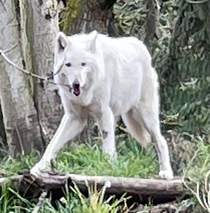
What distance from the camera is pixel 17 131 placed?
24.5 ft

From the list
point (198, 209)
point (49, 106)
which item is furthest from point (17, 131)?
point (198, 209)

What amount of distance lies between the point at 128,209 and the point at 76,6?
315 centimetres

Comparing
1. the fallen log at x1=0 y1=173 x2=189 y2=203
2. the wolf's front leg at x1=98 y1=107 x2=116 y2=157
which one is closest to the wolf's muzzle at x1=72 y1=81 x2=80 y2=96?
the wolf's front leg at x1=98 y1=107 x2=116 y2=157

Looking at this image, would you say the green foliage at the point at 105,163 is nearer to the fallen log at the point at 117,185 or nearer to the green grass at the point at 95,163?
the green grass at the point at 95,163

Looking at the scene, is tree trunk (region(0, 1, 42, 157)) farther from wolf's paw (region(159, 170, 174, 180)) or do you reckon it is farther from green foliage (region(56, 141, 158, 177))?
wolf's paw (region(159, 170, 174, 180))

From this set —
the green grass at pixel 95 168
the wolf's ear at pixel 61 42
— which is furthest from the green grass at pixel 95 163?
the wolf's ear at pixel 61 42

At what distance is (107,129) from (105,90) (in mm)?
316

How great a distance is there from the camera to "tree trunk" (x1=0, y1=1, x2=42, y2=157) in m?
7.43

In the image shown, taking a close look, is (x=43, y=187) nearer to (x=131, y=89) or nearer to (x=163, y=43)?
(x=131, y=89)

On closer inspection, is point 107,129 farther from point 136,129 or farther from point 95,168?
point 136,129

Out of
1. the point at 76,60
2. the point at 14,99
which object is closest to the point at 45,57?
the point at 14,99

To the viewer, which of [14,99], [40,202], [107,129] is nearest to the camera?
[40,202]

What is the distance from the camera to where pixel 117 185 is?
5.63 m

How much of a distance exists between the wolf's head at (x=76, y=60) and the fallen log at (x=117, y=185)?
66 centimetres
